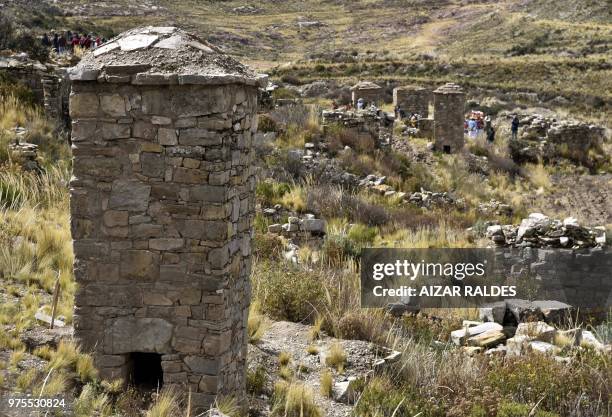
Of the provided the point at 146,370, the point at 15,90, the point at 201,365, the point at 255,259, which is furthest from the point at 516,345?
the point at 15,90

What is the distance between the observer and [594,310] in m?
10.7

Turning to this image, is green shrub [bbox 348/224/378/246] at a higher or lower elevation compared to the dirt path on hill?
higher

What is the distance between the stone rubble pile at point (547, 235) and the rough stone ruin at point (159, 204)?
8101mm

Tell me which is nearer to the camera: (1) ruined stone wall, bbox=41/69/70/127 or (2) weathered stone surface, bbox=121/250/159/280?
(2) weathered stone surface, bbox=121/250/159/280

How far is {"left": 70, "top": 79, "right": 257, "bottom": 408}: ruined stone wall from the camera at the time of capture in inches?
201

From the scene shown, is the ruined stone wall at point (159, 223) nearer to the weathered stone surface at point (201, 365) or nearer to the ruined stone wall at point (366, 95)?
the weathered stone surface at point (201, 365)

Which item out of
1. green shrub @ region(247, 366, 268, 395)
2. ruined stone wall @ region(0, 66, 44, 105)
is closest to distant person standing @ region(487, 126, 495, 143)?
ruined stone wall @ region(0, 66, 44, 105)

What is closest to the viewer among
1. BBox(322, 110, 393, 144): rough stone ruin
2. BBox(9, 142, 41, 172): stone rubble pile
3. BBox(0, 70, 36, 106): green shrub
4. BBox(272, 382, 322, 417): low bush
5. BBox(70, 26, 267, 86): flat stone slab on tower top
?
BBox(70, 26, 267, 86): flat stone slab on tower top

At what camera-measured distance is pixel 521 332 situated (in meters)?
8.50

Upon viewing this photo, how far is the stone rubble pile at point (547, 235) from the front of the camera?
11.9 meters

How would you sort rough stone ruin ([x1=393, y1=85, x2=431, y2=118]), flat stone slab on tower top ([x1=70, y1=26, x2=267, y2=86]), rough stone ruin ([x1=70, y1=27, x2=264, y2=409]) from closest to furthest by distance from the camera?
flat stone slab on tower top ([x1=70, y1=26, x2=267, y2=86]) < rough stone ruin ([x1=70, y1=27, x2=264, y2=409]) < rough stone ruin ([x1=393, y1=85, x2=431, y2=118])

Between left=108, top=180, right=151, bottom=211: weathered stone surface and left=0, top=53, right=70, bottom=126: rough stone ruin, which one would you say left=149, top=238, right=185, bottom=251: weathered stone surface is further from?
left=0, top=53, right=70, bottom=126: rough stone ruin

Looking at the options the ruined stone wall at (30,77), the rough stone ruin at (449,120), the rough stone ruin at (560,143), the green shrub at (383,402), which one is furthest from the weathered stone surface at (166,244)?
the rough stone ruin at (560,143)

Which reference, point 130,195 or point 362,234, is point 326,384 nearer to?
point 130,195
